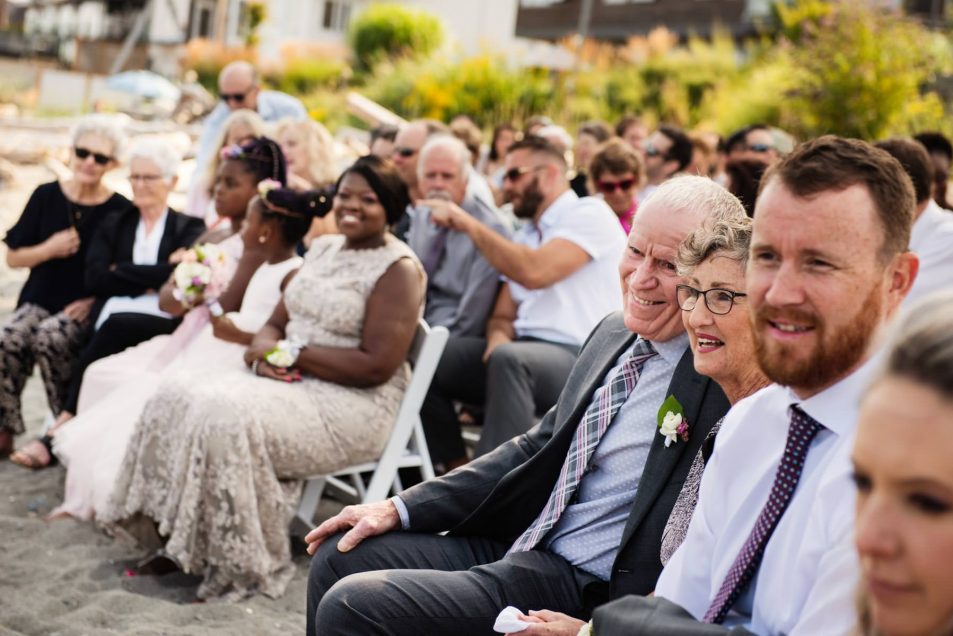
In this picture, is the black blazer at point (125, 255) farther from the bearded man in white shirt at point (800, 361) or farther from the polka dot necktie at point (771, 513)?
the polka dot necktie at point (771, 513)

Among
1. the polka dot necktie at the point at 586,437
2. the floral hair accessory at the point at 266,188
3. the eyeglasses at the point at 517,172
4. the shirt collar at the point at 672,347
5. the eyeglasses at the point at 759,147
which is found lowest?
the polka dot necktie at the point at 586,437

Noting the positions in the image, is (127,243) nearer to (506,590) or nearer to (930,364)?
(506,590)

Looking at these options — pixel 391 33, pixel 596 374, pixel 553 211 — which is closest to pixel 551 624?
pixel 596 374

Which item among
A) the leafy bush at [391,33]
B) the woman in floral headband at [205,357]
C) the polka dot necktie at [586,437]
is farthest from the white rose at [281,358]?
the leafy bush at [391,33]

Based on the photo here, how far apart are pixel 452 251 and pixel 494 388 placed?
1316 millimetres

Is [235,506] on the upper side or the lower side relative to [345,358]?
lower

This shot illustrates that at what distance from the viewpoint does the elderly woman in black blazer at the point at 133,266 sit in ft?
20.8

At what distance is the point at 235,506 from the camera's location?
4.62 meters

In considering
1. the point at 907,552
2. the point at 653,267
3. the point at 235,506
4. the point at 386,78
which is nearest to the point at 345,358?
the point at 235,506

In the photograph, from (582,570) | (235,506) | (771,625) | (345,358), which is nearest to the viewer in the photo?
(771,625)

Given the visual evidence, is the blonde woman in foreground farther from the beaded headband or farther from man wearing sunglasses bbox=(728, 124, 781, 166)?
man wearing sunglasses bbox=(728, 124, 781, 166)

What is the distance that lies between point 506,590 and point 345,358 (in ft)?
7.20

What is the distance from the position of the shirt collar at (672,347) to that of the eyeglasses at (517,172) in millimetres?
3287

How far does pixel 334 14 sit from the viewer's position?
155ft
